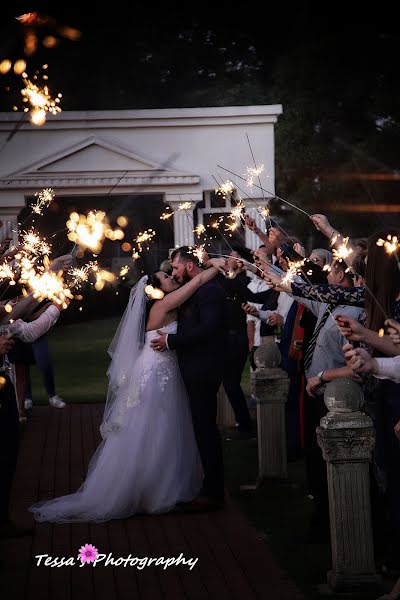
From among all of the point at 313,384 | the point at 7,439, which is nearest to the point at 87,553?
the point at 7,439

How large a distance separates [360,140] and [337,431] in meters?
38.5

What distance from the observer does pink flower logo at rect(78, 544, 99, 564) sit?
6.95 m

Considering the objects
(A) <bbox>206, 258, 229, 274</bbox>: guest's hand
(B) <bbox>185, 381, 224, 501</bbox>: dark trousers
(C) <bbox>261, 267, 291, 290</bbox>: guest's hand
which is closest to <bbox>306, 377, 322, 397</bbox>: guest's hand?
(C) <bbox>261, 267, 291, 290</bbox>: guest's hand

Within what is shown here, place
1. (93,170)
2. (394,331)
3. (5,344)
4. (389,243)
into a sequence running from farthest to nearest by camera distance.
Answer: (93,170) < (5,344) < (389,243) < (394,331)

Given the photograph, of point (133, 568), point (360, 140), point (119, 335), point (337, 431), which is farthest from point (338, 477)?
point (360, 140)

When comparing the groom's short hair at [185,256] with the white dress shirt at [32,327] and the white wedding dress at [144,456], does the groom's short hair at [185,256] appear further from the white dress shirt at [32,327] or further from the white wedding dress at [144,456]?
the white dress shirt at [32,327]

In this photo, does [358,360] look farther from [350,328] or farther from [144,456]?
[144,456]

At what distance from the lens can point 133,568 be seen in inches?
265

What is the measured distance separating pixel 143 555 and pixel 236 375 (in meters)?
5.29

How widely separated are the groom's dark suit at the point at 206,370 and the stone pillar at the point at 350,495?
242cm

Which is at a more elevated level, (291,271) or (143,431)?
(291,271)

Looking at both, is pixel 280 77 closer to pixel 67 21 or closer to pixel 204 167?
pixel 67 21

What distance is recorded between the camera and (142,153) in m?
25.6

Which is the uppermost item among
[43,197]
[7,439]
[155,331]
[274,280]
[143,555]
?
[43,197]
